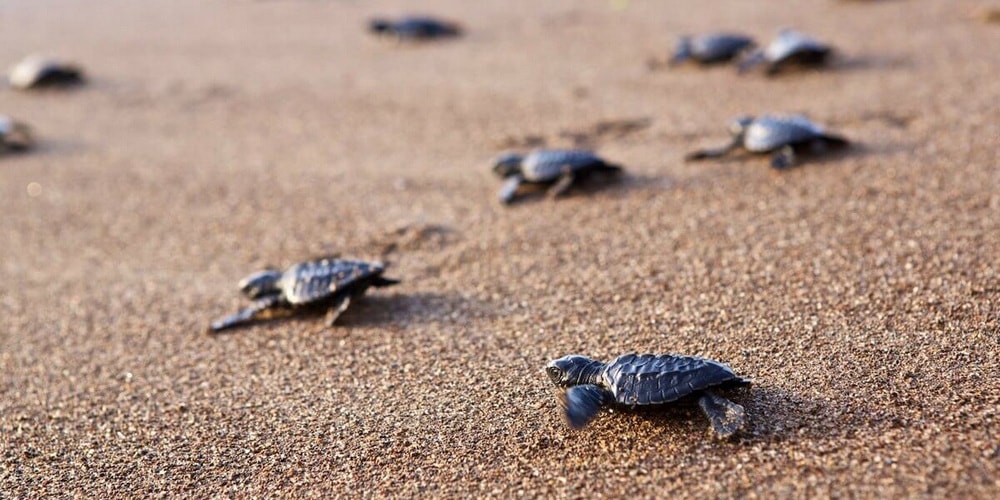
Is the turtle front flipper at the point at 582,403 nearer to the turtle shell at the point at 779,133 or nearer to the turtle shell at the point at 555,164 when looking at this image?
the turtle shell at the point at 555,164

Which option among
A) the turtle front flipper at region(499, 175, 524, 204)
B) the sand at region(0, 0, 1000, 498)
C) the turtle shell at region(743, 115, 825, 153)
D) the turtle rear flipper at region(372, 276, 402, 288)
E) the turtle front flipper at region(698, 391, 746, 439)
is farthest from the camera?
the turtle front flipper at region(499, 175, 524, 204)

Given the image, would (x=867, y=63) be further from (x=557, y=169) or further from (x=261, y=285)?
(x=261, y=285)

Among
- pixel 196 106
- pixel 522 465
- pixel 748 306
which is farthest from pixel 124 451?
pixel 196 106

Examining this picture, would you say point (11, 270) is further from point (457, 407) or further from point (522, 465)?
point (522, 465)

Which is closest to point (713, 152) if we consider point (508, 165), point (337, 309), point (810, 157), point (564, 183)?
point (810, 157)

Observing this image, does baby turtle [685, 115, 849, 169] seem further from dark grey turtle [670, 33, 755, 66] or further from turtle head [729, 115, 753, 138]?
dark grey turtle [670, 33, 755, 66]

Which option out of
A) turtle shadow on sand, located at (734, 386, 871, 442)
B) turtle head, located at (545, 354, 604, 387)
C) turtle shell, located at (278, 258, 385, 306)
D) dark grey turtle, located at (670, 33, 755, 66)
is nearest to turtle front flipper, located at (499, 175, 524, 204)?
turtle shell, located at (278, 258, 385, 306)
